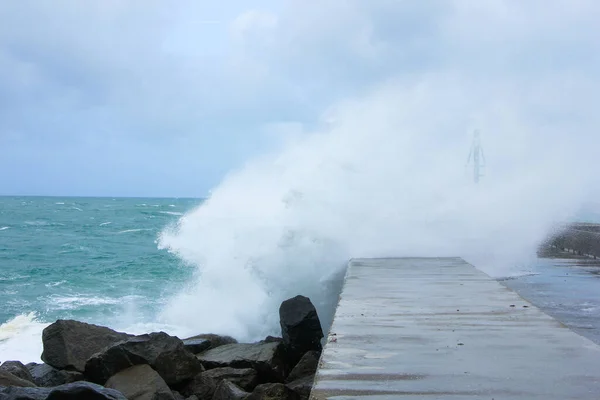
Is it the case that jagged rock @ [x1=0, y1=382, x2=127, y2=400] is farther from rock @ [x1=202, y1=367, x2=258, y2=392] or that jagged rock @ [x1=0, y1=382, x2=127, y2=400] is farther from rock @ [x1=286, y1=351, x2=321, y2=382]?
rock @ [x1=286, y1=351, x2=321, y2=382]

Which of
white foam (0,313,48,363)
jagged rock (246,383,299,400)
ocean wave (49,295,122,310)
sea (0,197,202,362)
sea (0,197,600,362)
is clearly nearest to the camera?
jagged rock (246,383,299,400)

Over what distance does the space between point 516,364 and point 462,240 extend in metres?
9.37

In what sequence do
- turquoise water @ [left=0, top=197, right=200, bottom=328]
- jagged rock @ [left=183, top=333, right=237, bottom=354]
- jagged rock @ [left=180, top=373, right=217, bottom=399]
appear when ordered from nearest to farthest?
jagged rock @ [left=180, top=373, right=217, bottom=399], jagged rock @ [left=183, top=333, right=237, bottom=354], turquoise water @ [left=0, top=197, right=200, bottom=328]

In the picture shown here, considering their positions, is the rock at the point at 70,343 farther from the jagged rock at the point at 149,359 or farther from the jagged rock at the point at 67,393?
the jagged rock at the point at 67,393

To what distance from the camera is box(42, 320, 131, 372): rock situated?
748 centimetres

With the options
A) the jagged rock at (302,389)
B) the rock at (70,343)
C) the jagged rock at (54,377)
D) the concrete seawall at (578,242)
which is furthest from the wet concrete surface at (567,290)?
the jagged rock at (54,377)

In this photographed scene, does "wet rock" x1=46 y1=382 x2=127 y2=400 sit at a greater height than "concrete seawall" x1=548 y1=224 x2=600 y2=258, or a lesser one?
lesser

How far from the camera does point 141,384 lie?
6.36m

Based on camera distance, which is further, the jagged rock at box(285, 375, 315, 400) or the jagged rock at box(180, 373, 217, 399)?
the jagged rock at box(180, 373, 217, 399)

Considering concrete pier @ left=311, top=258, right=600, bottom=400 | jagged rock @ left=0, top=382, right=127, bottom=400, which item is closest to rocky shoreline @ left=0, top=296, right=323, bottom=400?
jagged rock @ left=0, top=382, right=127, bottom=400

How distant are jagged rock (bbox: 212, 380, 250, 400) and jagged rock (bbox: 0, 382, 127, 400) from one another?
1.39 m

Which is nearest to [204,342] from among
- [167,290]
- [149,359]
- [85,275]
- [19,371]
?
[149,359]

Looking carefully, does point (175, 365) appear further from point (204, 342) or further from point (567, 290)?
point (567, 290)

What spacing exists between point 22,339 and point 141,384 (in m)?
6.92
